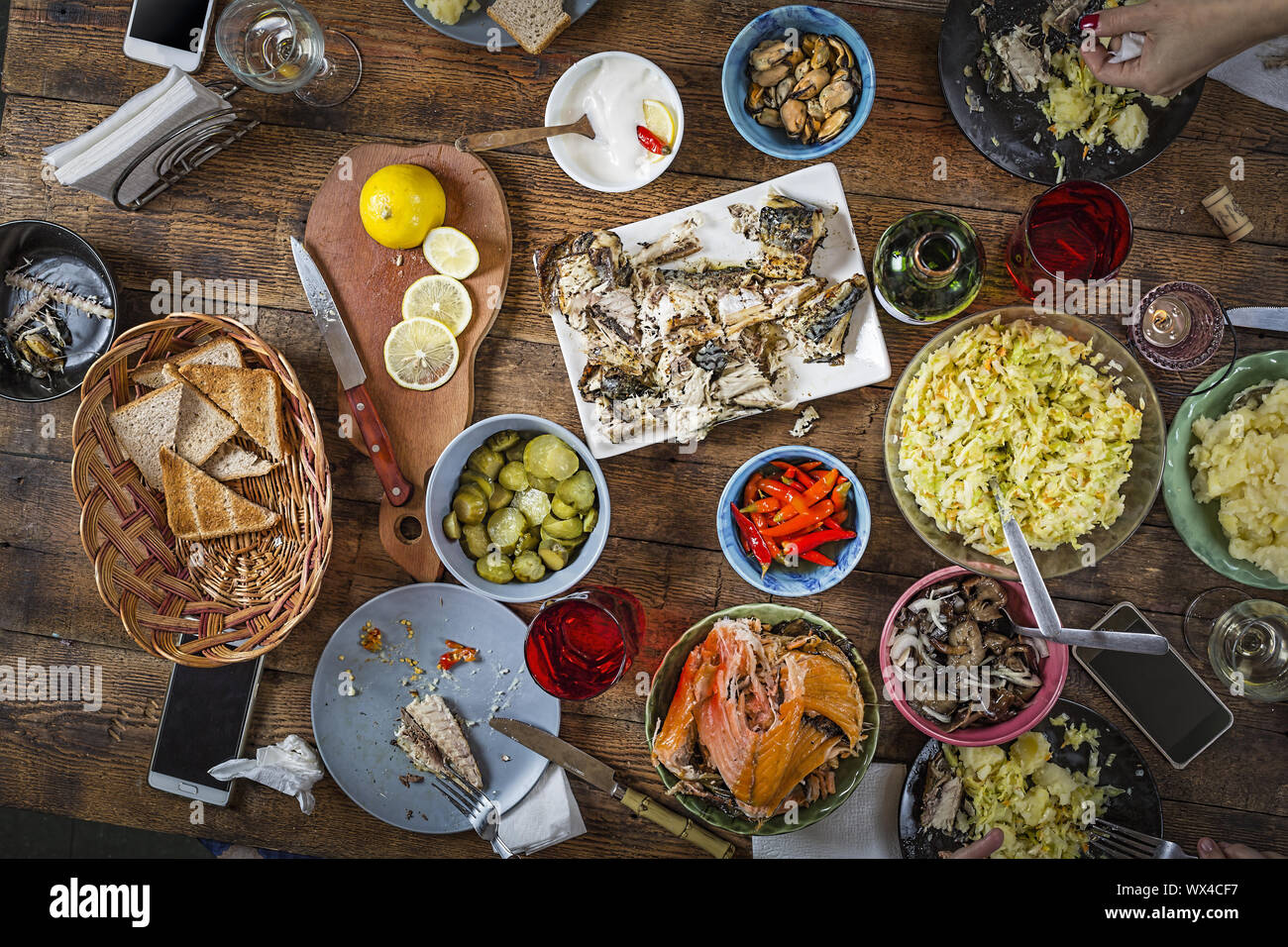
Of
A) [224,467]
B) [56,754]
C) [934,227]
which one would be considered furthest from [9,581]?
[934,227]

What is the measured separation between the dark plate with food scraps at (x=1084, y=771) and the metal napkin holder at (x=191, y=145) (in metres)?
2.69

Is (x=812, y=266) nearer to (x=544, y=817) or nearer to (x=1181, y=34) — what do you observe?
(x=1181, y=34)

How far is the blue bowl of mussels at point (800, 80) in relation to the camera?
2.24 meters

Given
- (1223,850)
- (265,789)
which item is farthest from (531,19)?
(1223,850)

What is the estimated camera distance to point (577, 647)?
221 centimetres

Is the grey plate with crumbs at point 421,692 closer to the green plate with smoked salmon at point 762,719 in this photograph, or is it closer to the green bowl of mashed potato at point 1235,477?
the green plate with smoked salmon at point 762,719

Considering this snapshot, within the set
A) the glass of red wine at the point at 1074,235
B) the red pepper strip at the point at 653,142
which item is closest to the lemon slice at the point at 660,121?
the red pepper strip at the point at 653,142

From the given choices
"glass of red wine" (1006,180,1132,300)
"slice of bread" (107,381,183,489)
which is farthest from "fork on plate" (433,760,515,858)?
"glass of red wine" (1006,180,1132,300)

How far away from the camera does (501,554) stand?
2.34m

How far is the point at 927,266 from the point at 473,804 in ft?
6.45

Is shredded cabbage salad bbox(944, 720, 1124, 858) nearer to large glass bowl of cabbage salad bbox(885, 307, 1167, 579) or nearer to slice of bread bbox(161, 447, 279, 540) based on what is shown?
large glass bowl of cabbage salad bbox(885, 307, 1167, 579)

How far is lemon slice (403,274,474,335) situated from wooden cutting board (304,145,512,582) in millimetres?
33

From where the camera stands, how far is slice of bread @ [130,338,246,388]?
7.61 ft

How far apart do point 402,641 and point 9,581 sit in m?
1.24
